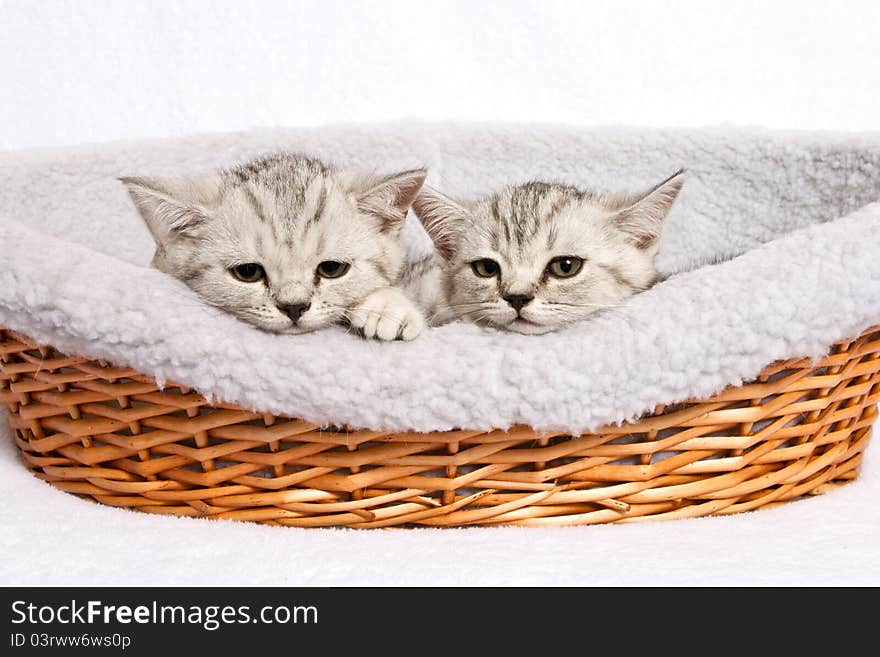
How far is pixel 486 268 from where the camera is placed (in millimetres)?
1432

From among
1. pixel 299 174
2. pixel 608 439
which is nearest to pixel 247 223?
pixel 299 174

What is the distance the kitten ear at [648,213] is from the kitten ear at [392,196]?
0.37 metres

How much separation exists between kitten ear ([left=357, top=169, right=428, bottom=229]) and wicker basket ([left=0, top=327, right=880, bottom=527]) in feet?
1.43

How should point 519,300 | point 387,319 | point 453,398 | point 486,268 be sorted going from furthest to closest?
1. point 486,268
2. point 519,300
3. point 387,319
4. point 453,398

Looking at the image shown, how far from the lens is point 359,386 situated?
104 centimetres

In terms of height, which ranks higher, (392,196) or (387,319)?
(392,196)

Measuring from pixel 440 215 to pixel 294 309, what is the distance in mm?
420

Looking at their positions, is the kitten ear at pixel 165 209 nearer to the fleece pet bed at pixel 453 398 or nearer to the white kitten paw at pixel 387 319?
the fleece pet bed at pixel 453 398

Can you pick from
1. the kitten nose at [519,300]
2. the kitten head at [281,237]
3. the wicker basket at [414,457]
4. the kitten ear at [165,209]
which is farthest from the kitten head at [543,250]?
the kitten ear at [165,209]

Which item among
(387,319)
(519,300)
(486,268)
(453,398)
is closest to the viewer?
(453,398)

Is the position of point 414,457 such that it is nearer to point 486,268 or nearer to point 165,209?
point 486,268

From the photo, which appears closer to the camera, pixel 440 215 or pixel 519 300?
pixel 519 300

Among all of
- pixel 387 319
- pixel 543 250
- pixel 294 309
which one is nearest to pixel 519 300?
pixel 543 250

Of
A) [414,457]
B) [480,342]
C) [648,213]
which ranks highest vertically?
[648,213]
